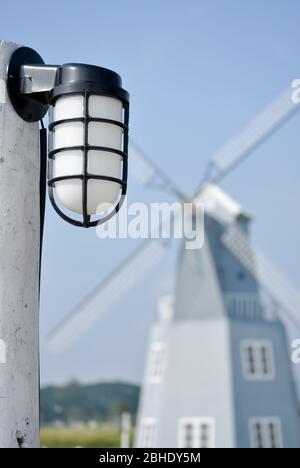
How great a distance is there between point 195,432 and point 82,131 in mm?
12752

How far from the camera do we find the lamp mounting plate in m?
1.95

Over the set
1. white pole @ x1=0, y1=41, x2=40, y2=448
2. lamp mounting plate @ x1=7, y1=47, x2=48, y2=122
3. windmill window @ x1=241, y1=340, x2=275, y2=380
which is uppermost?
windmill window @ x1=241, y1=340, x2=275, y2=380

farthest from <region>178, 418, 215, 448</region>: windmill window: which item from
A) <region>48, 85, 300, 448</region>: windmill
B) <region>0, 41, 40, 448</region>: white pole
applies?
<region>0, 41, 40, 448</region>: white pole

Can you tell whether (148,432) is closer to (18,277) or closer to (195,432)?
(195,432)

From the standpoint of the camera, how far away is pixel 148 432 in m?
15.0

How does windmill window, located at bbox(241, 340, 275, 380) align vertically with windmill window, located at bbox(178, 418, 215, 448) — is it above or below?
above

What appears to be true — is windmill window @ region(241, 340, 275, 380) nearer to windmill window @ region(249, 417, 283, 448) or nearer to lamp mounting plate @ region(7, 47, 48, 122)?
windmill window @ region(249, 417, 283, 448)

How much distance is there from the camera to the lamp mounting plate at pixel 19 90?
1.95 m

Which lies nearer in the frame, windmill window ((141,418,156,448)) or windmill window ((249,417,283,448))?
windmill window ((249,417,283,448))

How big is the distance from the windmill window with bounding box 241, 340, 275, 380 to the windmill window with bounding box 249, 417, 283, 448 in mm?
782

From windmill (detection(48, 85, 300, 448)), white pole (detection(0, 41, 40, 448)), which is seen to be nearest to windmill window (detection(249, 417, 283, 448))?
windmill (detection(48, 85, 300, 448))

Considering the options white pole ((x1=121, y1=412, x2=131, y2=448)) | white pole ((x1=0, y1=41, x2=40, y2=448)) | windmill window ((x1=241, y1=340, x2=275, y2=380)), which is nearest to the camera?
white pole ((x1=0, y1=41, x2=40, y2=448))

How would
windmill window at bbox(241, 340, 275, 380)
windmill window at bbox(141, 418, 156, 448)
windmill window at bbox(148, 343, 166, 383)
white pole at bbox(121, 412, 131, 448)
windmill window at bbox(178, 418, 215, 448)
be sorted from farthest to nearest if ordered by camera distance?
windmill window at bbox(148, 343, 166, 383) < windmill window at bbox(141, 418, 156, 448) < windmill window at bbox(241, 340, 275, 380) < windmill window at bbox(178, 418, 215, 448) < white pole at bbox(121, 412, 131, 448)
